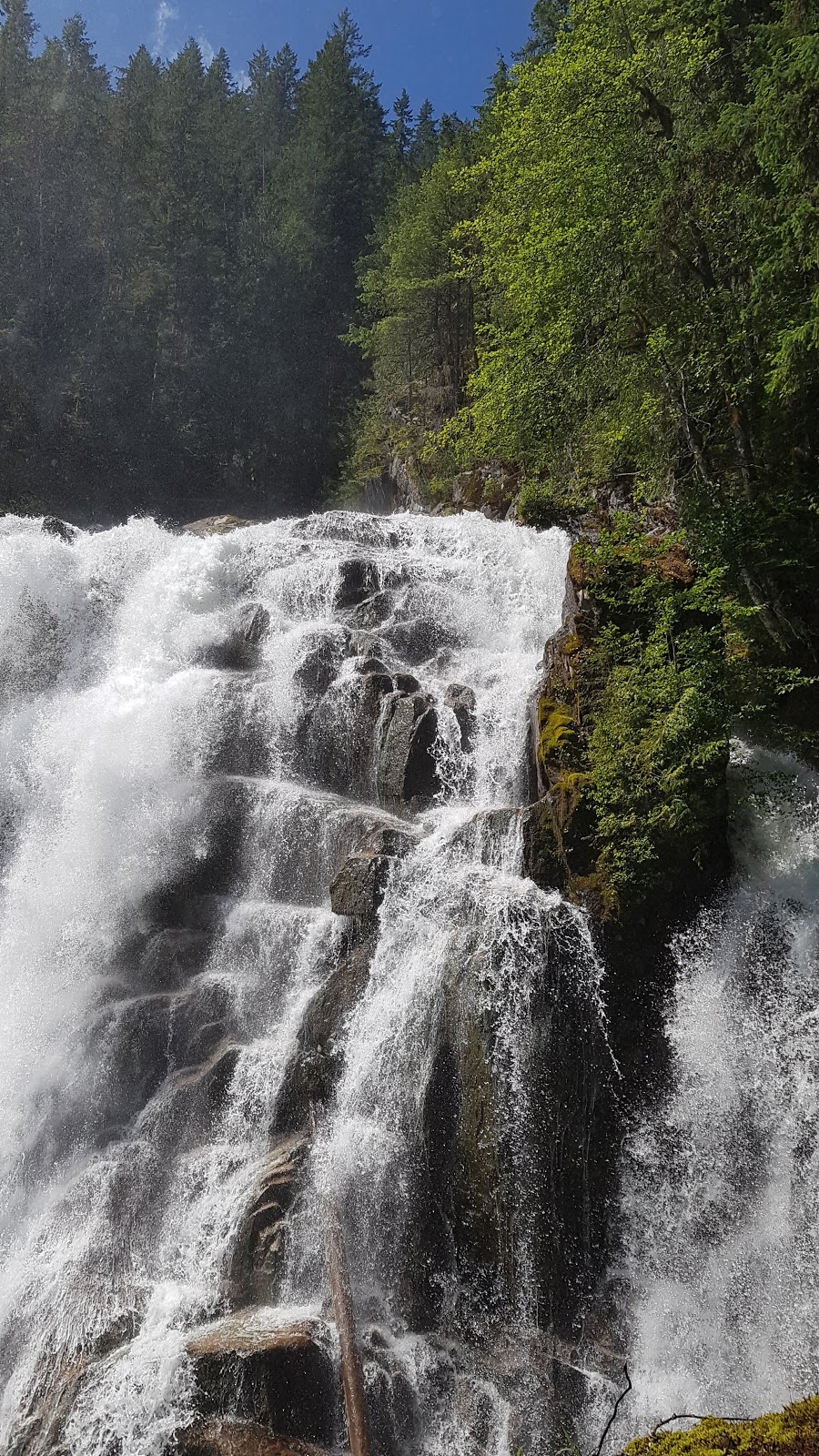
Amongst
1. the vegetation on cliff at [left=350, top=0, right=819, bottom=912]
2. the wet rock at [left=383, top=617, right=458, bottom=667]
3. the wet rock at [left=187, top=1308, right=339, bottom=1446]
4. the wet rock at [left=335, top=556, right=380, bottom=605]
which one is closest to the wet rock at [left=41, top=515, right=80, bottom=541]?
the wet rock at [left=335, top=556, right=380, bottom=605]

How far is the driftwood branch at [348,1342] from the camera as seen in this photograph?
23.2 ft

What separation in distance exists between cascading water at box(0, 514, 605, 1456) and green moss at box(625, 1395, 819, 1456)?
614 centimetres

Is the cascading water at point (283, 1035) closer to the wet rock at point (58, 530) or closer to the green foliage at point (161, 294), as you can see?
the wet rock at point (58, 530)

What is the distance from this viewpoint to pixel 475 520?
19625mm

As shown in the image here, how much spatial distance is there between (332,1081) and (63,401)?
28.6 m

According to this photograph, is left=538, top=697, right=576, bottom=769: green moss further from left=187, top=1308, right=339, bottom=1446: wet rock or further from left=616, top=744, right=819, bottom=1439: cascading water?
left=187, top=1308, right=339, bottom=1446: wet rock

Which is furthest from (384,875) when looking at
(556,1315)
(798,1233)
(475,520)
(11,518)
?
(11,518)

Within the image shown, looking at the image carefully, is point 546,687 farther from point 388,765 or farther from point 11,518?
point 11,518

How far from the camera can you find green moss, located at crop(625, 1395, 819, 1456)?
7.77 ft

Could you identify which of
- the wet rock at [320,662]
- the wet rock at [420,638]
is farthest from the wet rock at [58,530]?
the wet rock at [420,638]

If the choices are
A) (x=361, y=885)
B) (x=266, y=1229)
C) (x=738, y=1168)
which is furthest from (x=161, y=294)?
(x=738, y=1168)

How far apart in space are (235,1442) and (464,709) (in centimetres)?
873

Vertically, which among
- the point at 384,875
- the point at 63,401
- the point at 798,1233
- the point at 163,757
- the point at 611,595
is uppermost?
the point at 63,401

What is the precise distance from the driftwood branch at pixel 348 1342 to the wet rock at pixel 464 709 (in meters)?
6.29
